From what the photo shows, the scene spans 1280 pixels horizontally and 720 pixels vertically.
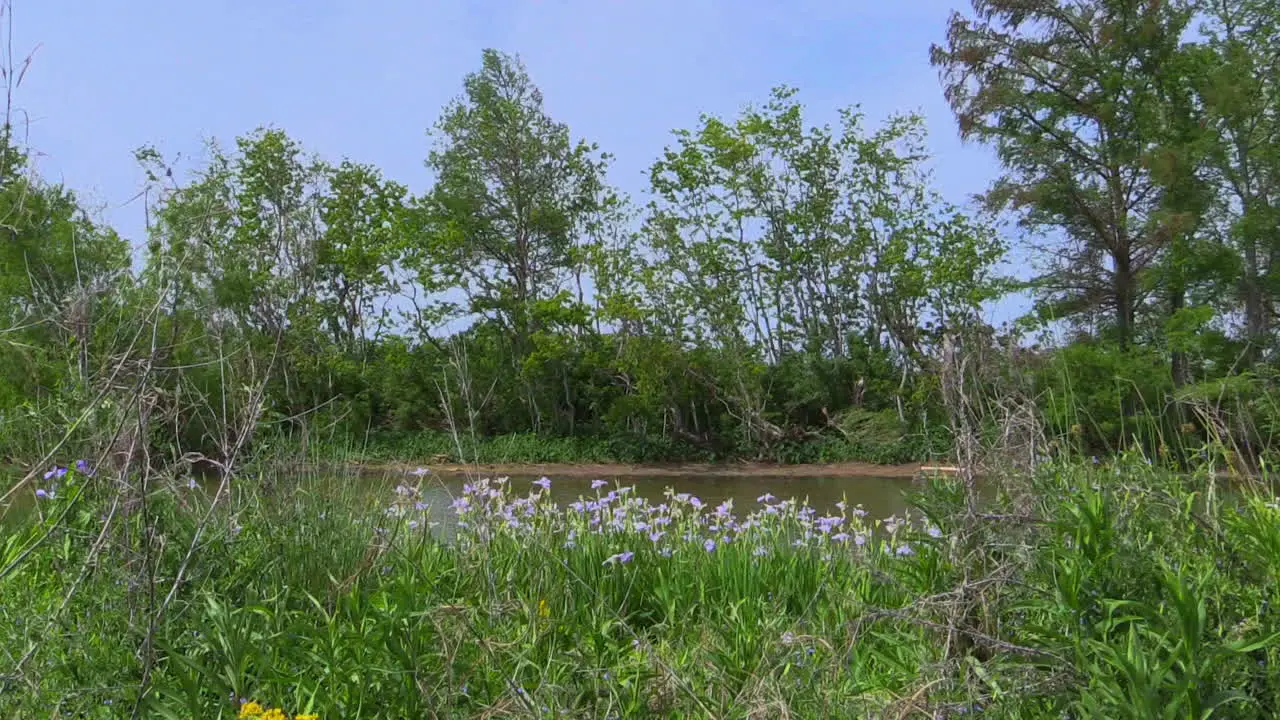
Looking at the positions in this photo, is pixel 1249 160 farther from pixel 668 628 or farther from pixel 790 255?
pixel 668 628

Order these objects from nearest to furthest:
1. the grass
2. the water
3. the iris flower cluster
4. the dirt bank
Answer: the grass < the iris flower cluster < the water < the dirt bank

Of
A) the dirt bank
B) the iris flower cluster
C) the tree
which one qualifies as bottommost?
the dirt bank

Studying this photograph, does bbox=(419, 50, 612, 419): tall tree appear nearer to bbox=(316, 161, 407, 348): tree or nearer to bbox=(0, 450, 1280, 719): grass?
bbox=(316, 161, 407, 348): tree

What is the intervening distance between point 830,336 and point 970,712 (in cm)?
2076

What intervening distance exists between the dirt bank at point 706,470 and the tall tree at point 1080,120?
4.83m

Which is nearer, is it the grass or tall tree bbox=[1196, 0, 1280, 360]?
the grass

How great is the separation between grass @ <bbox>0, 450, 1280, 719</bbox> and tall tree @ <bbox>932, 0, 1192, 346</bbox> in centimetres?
1789

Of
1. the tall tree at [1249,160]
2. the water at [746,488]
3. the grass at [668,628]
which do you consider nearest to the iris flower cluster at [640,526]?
the grass at [668,628]

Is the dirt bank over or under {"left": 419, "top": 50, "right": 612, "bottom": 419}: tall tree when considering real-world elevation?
under

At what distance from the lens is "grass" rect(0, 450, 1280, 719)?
8.30 ft

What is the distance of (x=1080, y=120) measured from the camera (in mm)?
20219

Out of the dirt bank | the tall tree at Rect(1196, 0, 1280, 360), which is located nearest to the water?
the dirt bank

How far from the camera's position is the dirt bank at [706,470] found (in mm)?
19125

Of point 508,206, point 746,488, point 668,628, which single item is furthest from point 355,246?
point 668,628
